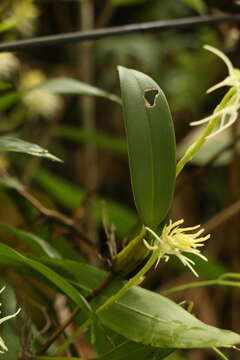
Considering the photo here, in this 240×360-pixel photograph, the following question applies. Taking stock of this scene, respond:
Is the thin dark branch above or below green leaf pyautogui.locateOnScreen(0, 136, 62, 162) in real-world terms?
above

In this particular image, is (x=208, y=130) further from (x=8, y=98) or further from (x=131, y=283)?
(x=8, y=98)

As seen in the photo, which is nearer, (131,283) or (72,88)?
(131,283)

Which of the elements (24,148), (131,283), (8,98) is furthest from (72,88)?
(131,283)

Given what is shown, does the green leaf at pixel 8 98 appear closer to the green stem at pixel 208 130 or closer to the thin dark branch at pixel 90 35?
the thin dark branch at pixel 90 35

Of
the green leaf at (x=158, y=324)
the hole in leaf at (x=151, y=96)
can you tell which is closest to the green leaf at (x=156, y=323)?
the green leaf at (x=158, y=324)

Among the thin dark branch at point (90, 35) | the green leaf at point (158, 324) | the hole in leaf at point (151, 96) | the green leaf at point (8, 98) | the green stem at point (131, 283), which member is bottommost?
the green leaf at point (158, 324)

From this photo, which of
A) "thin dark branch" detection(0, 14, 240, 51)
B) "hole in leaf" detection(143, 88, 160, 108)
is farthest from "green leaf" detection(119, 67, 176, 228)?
"thin dark branch" detection(0, 14, 240, 51)

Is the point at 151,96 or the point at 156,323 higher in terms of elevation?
the point at 151,96

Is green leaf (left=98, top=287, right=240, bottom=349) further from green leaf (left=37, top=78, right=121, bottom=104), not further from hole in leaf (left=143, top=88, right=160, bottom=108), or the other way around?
green leaf (left=37, top=78, right=121, bottom=104)

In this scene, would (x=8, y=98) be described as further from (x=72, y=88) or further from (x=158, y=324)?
(x=158, y=324)
